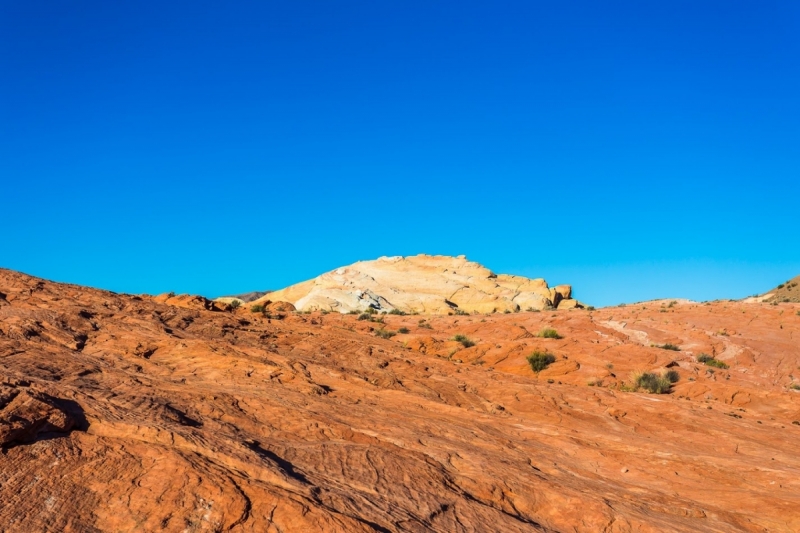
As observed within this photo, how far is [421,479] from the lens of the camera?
8391mm

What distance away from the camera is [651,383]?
21672mm

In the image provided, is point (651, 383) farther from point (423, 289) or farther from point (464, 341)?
point (423, 289)

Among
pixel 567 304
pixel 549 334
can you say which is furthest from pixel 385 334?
pixel 567 304

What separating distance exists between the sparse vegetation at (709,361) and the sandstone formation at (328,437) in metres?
5.25

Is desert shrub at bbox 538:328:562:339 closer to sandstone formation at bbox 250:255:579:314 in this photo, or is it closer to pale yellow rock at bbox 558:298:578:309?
sandstone formation at bbox 250:255:579:314

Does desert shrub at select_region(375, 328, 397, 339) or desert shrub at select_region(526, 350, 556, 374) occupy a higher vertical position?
desert shrub at select_region(375, 328, 397, 339)

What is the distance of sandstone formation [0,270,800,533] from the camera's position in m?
6.43

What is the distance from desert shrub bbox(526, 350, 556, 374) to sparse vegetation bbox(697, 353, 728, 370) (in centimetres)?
796

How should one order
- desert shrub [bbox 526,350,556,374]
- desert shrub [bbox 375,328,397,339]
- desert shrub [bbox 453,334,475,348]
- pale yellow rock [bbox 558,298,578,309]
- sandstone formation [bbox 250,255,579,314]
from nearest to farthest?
desert shrub [bbox 526,350,556,374], desert shrub [bbox 453,334,475,348], desert shrub [bbox 375,328,397,339], sandstone formation [bbox 250,255,579,314], pale yellow rock [bbox 558,298,578,309]

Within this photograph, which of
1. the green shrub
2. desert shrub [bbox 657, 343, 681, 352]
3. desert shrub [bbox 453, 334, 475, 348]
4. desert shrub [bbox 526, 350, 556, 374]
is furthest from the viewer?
desert shrub [bbox 657, 343, 681, 352]

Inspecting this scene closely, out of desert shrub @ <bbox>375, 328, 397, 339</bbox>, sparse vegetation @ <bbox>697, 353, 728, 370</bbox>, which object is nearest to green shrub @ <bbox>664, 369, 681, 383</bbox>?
sparse vegetation @ <bbox>697, 353, 728, 370</bbox>

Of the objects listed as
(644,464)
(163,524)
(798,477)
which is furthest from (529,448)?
(163,524)

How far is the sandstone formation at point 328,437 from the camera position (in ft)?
21.1

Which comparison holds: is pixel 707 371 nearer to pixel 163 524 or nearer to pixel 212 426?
pixel 212 426
